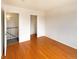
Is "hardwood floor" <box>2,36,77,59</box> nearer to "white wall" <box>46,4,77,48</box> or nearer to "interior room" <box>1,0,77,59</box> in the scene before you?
"interior room" <box>1,0,77,59</box>

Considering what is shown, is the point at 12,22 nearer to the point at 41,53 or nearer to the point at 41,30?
the point at 41,30

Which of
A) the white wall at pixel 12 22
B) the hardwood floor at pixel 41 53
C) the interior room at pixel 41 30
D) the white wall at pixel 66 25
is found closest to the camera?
the hardwood floor at pixel 41 53

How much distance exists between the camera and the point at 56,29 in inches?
189

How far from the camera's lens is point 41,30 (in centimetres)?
613

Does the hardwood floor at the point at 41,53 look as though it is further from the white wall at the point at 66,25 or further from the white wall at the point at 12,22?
the white wall at the point at 12,22

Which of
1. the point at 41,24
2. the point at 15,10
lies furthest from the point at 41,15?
the point at 15,10

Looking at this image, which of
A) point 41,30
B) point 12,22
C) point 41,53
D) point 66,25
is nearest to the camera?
point 41,53

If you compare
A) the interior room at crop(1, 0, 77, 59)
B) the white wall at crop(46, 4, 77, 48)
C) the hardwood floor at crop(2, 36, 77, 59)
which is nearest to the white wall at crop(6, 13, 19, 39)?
the interior room at crop(1, 0, 77, 59)

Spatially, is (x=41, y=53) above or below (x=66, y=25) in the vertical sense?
below

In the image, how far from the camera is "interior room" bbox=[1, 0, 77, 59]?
2912 millimetres

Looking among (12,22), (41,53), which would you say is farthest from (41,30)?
(41,53)

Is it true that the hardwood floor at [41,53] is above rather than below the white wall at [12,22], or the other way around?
below

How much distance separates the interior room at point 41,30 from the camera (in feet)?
9.55

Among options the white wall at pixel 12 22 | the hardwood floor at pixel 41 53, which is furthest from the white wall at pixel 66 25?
the white wall at pixel 12 22
